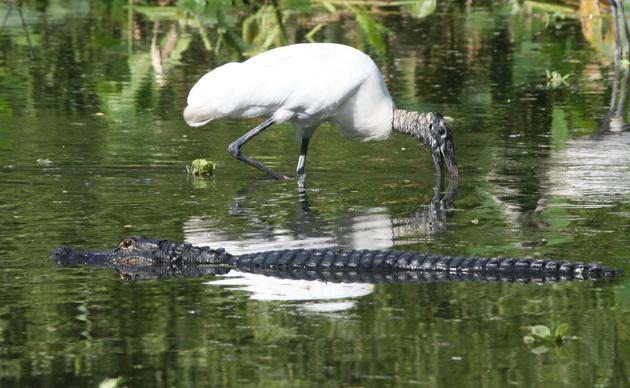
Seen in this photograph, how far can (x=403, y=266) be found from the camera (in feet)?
22.5

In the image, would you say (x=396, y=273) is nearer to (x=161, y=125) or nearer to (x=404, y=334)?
(x=404, y=334)

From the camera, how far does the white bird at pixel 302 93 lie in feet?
31.8

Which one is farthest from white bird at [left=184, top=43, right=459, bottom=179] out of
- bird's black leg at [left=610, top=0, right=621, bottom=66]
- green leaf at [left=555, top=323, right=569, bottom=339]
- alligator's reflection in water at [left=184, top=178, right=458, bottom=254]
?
bird's black leg at [left=610, top=0, right=621, bottom=66]

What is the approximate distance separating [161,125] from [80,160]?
1804 millimetres

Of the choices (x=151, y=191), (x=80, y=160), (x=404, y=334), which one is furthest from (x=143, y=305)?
(x=80, y=160)

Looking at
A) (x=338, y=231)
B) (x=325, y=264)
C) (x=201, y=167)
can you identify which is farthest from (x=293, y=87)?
(x=325, y=264)

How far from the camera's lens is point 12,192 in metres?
9.26

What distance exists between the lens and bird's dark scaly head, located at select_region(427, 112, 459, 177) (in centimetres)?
995

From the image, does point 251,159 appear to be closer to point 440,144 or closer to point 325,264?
point 440,144

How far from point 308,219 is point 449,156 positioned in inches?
68.7

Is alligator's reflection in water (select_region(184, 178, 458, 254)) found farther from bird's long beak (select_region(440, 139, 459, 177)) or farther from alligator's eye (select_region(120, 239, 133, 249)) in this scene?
bird's long beak (select_region(440, 139, 459, 177))

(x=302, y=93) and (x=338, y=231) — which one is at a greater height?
(x=302, y=93)

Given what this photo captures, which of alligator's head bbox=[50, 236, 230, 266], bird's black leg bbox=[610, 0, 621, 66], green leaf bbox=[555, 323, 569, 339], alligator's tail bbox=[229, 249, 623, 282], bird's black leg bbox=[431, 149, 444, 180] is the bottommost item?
green leaf bbox=[555, 323, 569, 339]

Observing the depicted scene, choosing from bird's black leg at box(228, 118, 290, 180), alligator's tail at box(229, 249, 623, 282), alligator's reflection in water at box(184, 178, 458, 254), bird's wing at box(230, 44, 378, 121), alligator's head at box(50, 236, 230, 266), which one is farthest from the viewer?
bird's black leg at box(228, 118, 290, 180)
